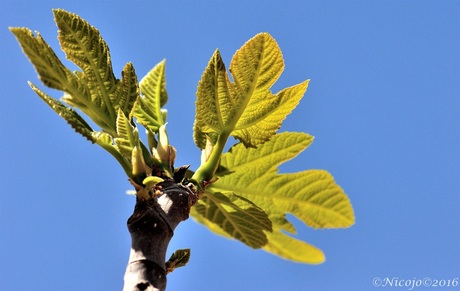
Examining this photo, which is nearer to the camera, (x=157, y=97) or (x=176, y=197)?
(x=176, y=197)

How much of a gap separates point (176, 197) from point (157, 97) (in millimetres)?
823

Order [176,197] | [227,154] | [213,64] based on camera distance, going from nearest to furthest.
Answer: [176,197], [213,64], [227,154]

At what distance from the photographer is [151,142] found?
7.01 feet

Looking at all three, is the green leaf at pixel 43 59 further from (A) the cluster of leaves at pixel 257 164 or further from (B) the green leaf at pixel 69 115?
(A) the cluster of leaves at pixel 257 164

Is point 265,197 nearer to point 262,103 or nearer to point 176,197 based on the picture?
point 262,103

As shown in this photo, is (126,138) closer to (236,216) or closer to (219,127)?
(219,127)

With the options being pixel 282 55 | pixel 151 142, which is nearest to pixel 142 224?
pixel 151 142

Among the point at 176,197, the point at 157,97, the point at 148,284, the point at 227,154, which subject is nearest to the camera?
the point at 148,284

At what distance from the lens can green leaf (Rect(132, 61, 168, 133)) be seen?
89.7 inches

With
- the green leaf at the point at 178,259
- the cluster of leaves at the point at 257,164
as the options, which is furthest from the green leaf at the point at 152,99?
the green leaf at the point at 178,259

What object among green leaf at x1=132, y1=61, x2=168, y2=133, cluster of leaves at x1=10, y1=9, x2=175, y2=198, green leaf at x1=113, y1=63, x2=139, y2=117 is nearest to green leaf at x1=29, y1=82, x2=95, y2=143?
cluster of leaves at x1=10, y1=9, x2=175, y2=198

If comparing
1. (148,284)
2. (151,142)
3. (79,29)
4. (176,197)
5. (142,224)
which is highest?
(79,29)

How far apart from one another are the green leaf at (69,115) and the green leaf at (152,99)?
0.32 metres

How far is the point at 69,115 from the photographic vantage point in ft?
6.28
